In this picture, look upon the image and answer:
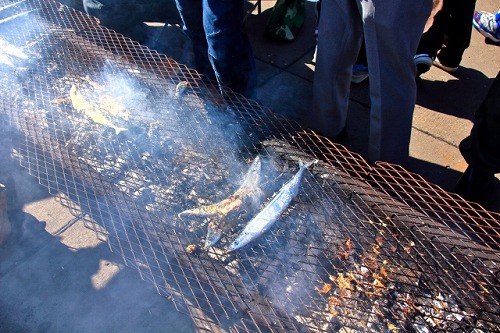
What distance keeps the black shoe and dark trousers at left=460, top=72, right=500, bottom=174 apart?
96mm

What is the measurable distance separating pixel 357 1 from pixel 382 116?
0.90 m

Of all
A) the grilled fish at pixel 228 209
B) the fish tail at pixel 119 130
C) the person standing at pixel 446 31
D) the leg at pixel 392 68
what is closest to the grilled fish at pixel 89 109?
the fish tail at pixel 119 130

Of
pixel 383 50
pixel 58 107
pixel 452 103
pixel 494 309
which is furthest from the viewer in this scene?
pixel 452 103

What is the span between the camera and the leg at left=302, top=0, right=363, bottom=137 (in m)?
3.01

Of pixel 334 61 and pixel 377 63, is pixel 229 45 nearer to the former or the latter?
pixel 334 61

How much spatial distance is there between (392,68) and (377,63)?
13 cm

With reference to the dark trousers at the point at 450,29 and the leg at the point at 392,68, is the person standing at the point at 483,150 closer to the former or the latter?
the leg at the point at 392,68

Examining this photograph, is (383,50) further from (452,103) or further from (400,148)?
(452,103)

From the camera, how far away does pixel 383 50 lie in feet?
9.08

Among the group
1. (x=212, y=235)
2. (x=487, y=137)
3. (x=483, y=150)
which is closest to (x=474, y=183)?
(x=483, y=150)

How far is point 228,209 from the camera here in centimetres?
257

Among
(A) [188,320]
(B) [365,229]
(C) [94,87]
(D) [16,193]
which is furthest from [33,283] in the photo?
(B) [365,229]

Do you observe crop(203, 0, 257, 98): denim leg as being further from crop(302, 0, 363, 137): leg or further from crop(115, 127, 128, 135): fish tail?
crop(115, 127, 128, 135): fish tail

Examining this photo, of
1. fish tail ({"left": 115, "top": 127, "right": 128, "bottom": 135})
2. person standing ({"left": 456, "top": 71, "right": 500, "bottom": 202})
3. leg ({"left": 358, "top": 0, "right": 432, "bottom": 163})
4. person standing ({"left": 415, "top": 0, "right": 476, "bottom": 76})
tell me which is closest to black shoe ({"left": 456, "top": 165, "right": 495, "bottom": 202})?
person standing ({"left": 456, "top": 71, "right": 500, "bottom": 202})
